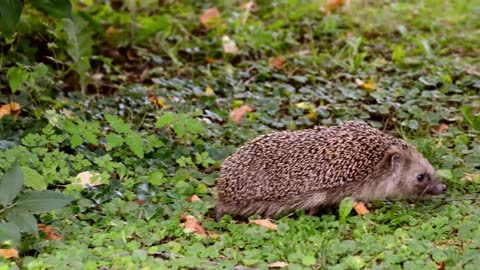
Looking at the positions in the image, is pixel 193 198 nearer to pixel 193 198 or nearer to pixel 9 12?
pixel 193 198

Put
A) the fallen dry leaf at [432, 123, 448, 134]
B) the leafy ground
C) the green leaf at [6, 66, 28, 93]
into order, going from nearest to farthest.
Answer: the leafy ground
the green leaf at [6, 66, 28, 93]
the fallen dry leaf at [432, 123, 448, 134]

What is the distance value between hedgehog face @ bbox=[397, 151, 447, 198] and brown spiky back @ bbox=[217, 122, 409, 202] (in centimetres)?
14

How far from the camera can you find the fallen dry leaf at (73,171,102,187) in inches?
234

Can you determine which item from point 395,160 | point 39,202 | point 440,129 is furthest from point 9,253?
point 440,129

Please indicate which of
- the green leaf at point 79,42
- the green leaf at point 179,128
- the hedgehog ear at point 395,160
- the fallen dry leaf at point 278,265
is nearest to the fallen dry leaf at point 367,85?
the hedgehog ear at point 395,160

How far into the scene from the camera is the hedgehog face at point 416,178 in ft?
19.9

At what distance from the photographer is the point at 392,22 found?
33.5 ft

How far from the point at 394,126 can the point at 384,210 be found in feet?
5.66

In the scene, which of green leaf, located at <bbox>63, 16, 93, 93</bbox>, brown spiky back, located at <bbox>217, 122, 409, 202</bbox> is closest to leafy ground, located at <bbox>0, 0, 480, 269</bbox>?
brown spiky back, located at <bbox>217, 122, 409, 202</bbox>

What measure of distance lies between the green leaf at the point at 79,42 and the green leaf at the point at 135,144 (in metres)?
1.31

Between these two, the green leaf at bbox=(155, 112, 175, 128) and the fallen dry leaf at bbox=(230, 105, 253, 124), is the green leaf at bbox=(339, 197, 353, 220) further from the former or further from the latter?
the fallen dry leaf at bbox=(230, 105, 253, 124)

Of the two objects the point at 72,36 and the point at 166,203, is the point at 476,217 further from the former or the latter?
the point at 72,36

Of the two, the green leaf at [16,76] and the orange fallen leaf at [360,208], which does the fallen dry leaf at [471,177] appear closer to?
the orange fallen leaf at [360,208]

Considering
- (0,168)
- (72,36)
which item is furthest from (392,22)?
(0,168)
